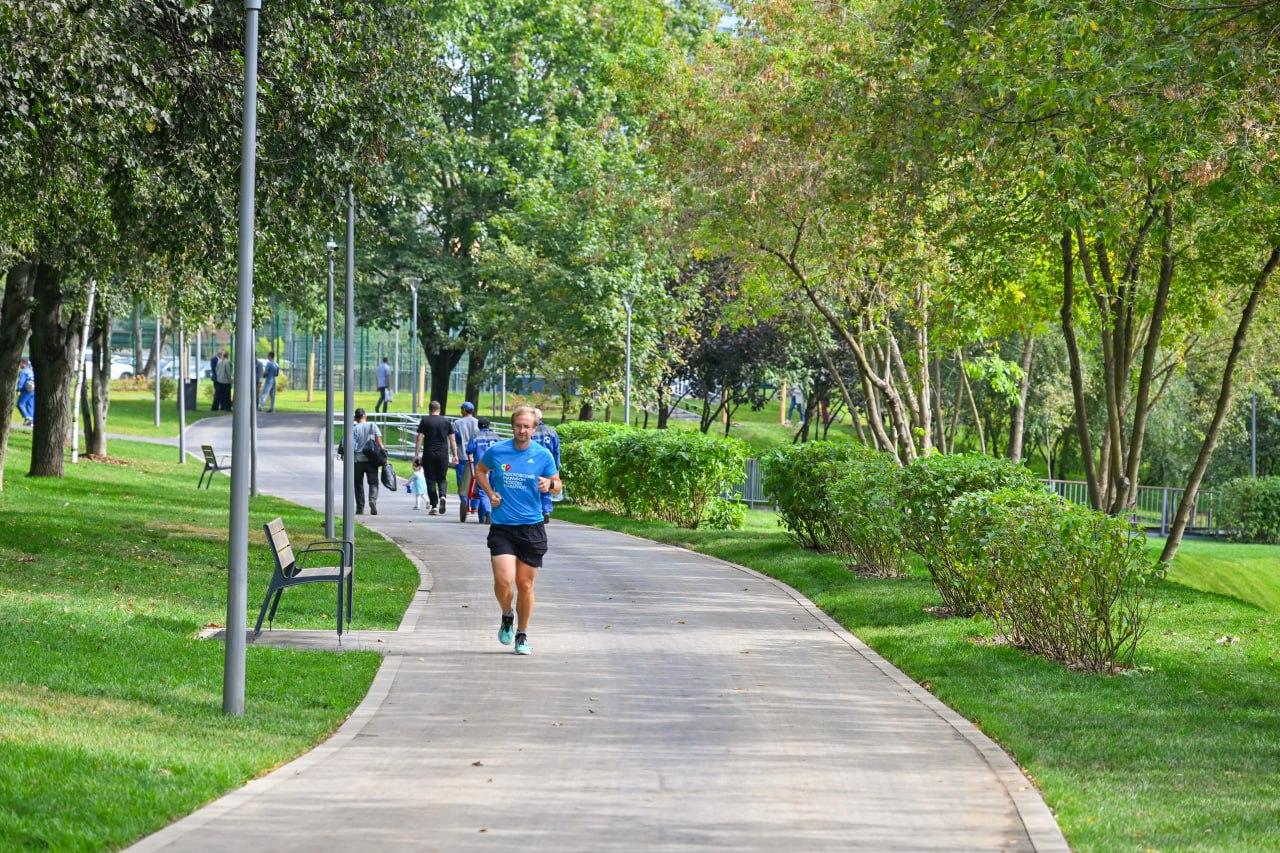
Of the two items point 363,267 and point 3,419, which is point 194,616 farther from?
point 363,267

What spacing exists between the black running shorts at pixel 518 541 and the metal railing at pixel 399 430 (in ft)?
107

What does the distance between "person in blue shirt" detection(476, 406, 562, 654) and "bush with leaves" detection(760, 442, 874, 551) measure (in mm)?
7039

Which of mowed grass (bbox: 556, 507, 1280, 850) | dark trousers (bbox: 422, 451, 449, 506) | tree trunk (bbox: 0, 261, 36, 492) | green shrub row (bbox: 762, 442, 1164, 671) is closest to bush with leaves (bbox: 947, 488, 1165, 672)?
green shrub row (bbox: 762, 442, 1164, 671)

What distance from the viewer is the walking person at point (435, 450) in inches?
1002

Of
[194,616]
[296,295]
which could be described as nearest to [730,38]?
[296,295]

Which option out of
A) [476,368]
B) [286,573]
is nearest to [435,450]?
[286,573]

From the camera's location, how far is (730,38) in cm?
2839

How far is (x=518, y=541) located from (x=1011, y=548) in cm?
366

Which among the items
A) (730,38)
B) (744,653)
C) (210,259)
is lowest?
(744,653)

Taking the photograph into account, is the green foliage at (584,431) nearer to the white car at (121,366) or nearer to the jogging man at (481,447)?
the jogging man at (481,447)

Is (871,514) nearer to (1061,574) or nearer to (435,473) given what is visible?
(1061,574)

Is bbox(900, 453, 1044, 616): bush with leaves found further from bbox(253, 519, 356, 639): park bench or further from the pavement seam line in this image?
bbox(253, 519, 356, 639): park bench

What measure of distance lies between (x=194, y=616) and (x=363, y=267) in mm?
37138

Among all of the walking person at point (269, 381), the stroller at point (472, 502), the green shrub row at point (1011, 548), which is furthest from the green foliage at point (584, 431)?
the walking person at point (269, 381)
